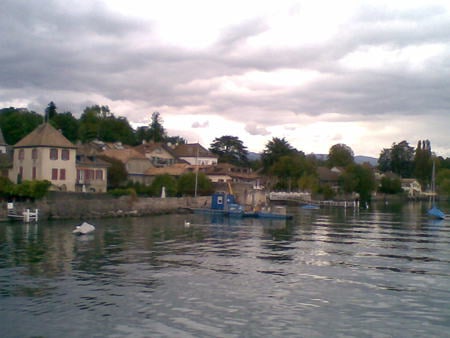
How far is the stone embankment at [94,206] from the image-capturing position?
57.2m

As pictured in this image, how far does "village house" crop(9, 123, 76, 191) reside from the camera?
216 feet

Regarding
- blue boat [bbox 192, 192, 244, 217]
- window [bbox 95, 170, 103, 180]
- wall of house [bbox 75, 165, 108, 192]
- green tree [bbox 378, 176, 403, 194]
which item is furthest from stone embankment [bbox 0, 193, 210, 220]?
green tree [bbox 378, 176, 403, 194]

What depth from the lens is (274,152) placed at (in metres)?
124

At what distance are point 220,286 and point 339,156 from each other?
14570 centimetres

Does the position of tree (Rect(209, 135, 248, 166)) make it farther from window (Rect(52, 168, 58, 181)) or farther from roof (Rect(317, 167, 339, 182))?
window (Rect(52, 168, 58, 181))

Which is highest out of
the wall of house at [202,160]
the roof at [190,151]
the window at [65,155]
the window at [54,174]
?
the roof at [190,151]

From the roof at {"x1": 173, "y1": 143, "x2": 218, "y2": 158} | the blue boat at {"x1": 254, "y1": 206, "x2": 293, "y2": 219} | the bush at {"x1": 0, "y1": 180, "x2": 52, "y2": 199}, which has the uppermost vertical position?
the roof at {"x1": 173, "y1": 143, "x2": 218, "y2": 158}

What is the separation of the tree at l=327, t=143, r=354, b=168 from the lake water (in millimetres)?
121718

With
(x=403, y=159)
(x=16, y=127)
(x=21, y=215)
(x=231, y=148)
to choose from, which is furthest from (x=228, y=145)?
(x=21, y=215)

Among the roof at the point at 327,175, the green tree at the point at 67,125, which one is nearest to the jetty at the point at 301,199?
the roof at the point at 327,175

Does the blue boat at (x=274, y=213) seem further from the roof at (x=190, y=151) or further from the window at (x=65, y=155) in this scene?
the roof at (x=190, y=151)

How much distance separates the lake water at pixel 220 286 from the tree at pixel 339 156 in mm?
121718

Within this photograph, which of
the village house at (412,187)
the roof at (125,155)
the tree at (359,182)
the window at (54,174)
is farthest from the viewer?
the village house at (412,187)

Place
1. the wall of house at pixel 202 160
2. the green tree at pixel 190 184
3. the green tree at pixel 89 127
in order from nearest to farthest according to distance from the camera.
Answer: the green tree at pixel 190 184 → the green tree at pixel 89 127 → the wall of house at pixel 202 160
